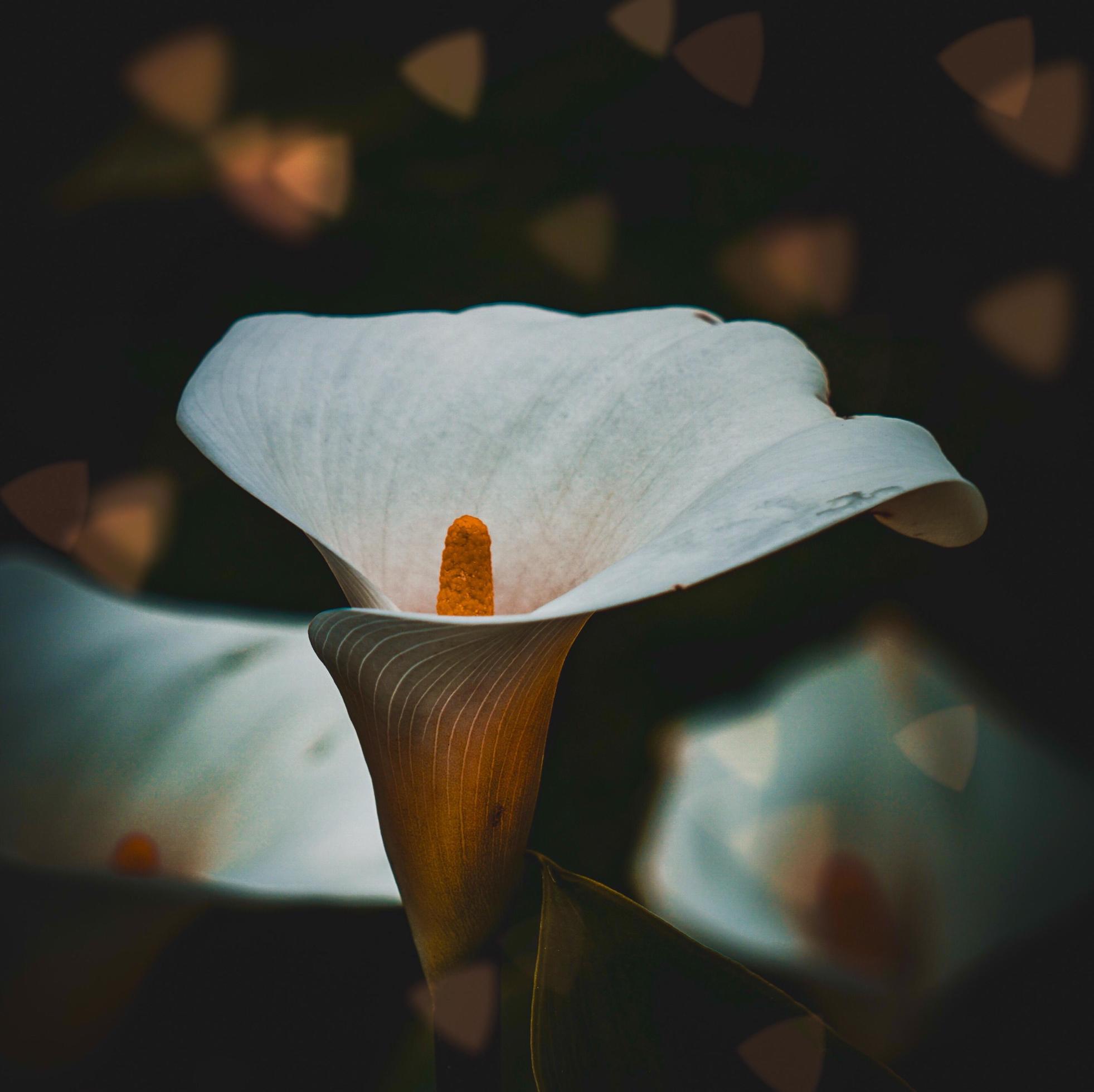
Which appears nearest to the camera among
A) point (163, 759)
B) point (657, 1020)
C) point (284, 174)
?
point (657, 1020)

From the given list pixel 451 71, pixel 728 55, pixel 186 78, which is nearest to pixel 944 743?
pixel 728 55

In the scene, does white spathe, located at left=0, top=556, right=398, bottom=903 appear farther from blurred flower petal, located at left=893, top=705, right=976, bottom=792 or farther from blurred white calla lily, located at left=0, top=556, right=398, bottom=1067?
blurred flower petal, located at left=893, top=705, right=976, bottom=792

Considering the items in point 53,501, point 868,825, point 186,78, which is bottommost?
point 868,825

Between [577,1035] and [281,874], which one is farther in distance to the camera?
[281,874]

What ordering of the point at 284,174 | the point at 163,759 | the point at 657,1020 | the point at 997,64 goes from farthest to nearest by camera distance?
→ the point at 284,174 < the point at 997,64 < the point at 163,759 < the point at 657,1020

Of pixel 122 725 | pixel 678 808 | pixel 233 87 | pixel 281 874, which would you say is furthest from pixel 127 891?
pixel 233 87

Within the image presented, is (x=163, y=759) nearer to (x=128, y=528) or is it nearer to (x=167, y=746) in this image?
(x=167, y=746)

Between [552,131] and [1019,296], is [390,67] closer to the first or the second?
[552,131]
